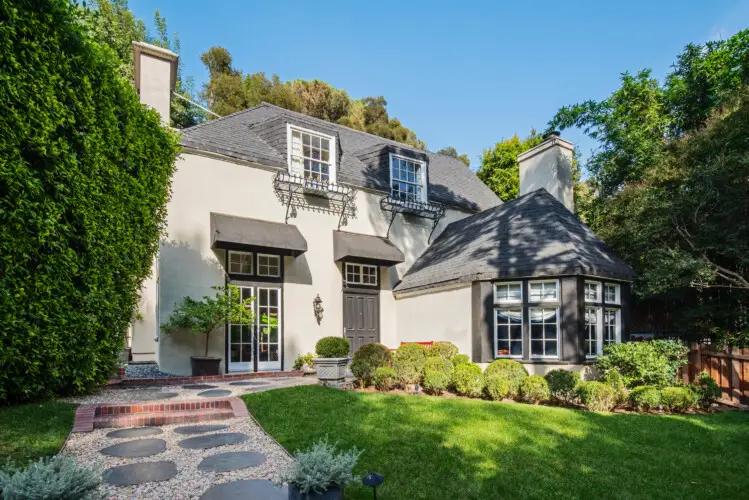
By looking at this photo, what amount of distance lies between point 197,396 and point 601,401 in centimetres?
759

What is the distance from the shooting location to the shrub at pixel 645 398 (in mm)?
9203

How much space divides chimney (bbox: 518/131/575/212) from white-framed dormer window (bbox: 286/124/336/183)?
7575 millimetres

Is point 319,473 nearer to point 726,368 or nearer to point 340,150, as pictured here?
point 726,368

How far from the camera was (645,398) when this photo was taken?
30.2 ft

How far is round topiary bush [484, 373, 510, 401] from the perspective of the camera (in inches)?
370

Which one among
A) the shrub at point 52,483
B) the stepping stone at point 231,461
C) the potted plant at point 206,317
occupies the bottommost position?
the stepping stone at point 231,461

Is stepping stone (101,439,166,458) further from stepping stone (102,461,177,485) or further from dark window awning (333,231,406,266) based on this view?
dark window awning (333,231,406,266)

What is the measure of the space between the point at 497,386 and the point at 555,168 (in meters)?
9.93

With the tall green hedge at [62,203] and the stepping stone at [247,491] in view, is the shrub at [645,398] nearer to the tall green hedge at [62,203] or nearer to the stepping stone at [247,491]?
the stepping stone at [247,491]

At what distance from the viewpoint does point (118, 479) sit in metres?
4.60

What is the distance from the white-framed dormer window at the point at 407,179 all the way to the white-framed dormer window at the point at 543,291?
19.8ft

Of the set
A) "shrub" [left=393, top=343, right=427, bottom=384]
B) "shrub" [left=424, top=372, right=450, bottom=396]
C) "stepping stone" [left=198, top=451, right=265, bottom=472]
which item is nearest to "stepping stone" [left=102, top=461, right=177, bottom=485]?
"stepping stone" [left=198, top=451, right=265, bottom=472]

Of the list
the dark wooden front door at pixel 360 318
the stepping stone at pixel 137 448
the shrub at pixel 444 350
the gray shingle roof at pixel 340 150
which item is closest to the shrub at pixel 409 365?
the shrub at pixel 444 350

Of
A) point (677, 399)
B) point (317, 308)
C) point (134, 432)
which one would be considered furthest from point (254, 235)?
point (677, 399)
